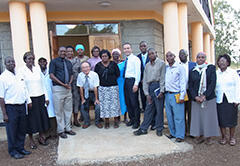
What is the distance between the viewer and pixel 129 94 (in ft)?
14.8

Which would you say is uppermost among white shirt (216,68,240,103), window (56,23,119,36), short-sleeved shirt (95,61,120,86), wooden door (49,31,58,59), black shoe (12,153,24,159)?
window (56,23,119,36)

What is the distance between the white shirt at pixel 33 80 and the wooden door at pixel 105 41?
3703mm

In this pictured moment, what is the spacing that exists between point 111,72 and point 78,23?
11.4 ft

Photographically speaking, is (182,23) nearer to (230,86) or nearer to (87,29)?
(87,29)

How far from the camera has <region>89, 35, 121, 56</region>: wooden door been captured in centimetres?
732

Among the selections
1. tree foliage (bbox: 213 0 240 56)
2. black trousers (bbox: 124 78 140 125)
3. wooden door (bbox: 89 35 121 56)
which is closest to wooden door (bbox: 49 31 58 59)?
wooden door (bbox: 89 35 121 56)

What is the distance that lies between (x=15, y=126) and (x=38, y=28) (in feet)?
10.4

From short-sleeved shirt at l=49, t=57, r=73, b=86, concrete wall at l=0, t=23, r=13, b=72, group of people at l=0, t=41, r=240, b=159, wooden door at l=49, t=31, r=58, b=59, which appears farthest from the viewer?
concrete wall at l=0, t=23, r=13, b=72

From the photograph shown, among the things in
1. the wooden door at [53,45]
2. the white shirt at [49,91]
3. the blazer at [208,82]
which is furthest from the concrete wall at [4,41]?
the blazer at [208,82]

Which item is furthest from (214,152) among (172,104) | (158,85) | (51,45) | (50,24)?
(50,24)

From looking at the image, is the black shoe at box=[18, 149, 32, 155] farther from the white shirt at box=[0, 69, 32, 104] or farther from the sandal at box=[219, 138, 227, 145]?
the sandal at box=[219, 138, 227, 145]

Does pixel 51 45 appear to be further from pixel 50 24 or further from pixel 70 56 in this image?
pixel 70 56

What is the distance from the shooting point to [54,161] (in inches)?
138

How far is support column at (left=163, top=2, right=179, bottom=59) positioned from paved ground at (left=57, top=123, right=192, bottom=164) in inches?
122
